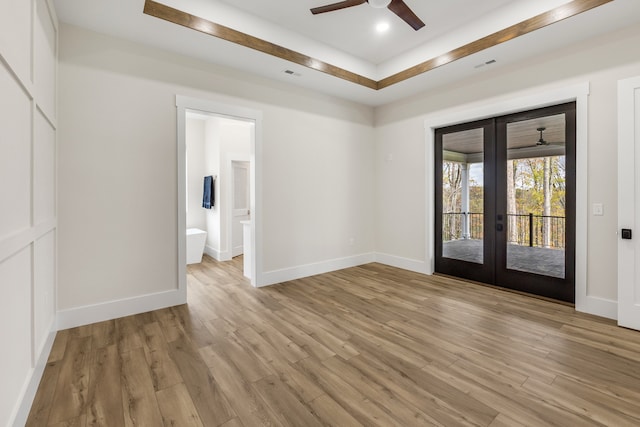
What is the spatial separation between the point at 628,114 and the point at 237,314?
4497 millimetres

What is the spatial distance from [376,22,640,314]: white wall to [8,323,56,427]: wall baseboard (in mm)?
4670

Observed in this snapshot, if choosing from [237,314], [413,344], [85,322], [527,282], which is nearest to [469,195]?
[527,282]

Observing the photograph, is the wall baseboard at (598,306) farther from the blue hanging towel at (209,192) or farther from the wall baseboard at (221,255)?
the blue hanging towel at (209,192)

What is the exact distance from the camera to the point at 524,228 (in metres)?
3.89

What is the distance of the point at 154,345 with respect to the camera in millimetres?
2580

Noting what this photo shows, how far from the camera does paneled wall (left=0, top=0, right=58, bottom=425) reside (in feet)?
4.97

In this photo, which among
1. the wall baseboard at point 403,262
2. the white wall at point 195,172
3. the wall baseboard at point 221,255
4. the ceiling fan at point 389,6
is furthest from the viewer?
the white wall at point 195,172

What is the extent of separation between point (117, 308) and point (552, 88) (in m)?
5.52

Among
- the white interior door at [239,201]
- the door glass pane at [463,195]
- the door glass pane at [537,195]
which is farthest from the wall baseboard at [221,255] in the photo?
the door glass pane at [537,195]

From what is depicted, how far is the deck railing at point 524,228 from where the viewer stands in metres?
3.64

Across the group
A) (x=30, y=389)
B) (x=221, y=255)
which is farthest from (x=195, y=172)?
(x=30, y=389)

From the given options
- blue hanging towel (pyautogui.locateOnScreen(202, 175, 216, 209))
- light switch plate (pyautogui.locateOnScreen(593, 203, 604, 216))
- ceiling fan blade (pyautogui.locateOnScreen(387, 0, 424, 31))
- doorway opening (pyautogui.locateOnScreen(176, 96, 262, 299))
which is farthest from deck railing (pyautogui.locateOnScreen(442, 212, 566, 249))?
blue hanging towel (pyautogui.locateOnScreen(202, 175, 216, 209))

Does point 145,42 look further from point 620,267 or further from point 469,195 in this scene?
point 620,267

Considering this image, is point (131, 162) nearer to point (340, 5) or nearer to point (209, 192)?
point (340, 5)
